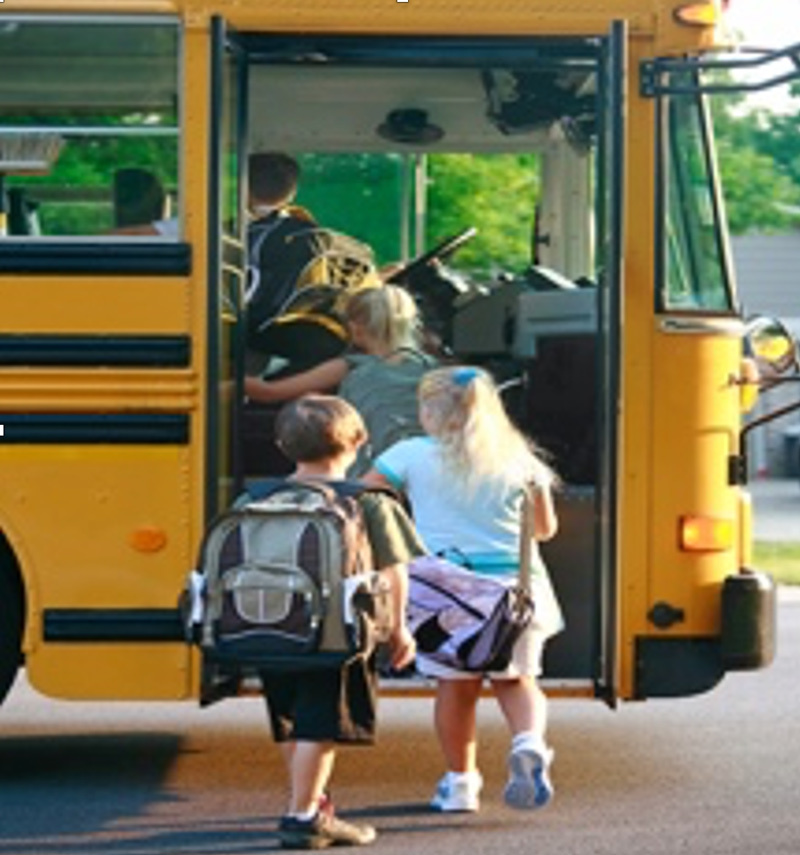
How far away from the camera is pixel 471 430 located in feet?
25.2

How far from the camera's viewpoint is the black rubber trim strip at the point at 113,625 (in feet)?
26.5

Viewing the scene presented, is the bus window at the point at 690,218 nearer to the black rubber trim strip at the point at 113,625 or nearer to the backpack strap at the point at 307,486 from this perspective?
the backpack strap at the point at 307,486

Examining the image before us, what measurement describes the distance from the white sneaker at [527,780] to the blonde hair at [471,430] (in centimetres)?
75

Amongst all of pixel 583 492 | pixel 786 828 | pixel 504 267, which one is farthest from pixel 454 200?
pixel 786 828

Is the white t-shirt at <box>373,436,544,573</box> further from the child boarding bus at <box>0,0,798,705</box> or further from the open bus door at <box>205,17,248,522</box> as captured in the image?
the open bus door at <box>205,17,248,522</box>

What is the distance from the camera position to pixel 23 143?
802 cm

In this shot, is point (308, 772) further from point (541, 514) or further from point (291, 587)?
point (541, 514)

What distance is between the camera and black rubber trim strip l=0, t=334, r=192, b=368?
803cm

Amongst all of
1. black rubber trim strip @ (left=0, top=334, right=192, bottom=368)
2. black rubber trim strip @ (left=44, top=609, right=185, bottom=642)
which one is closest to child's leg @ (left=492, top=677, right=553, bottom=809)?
black rubber trim strip @ (left=44, top=609, right=185, bottom=642)

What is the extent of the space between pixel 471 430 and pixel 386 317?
964mm

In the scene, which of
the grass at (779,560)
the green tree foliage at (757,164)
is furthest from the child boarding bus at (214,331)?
the green tree foliage at (757,164)

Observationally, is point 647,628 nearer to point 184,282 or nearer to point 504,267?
point 184,282

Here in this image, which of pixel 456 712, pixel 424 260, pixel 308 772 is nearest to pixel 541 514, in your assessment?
pixel 456 712

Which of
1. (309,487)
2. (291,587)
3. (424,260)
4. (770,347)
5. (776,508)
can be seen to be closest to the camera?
(291,587)
